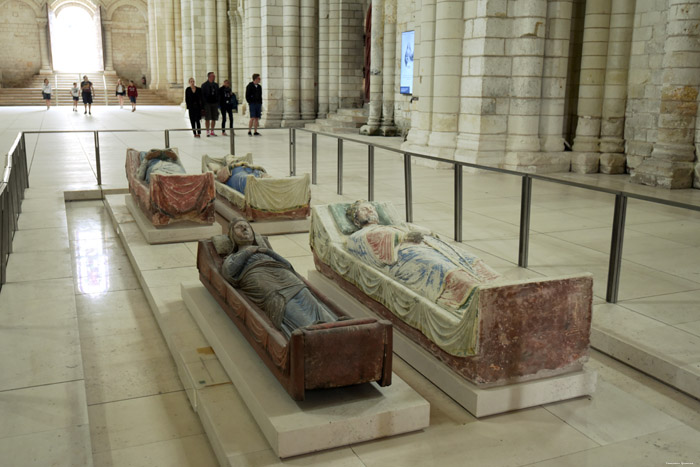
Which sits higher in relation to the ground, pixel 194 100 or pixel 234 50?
pixel 234 50

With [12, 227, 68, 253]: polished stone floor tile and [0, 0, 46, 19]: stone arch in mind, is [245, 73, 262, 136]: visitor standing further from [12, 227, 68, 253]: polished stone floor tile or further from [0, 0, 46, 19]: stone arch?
[0, 0, 46, 19]: stone arch

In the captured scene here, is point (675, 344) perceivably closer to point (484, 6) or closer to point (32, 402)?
point (32, 402)

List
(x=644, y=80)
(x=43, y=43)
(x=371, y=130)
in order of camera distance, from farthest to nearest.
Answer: (x=43, y=43) < (x=371, y=130) < (x=644, y=80)

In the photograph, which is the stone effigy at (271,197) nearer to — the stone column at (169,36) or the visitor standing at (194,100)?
the visitor standing at (194,100)

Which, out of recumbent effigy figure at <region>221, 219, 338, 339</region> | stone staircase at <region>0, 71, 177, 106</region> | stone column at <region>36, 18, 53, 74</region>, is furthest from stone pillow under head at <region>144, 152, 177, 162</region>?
stone column at <region>36, 18, 53, 74</region>

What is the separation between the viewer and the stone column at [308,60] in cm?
2003

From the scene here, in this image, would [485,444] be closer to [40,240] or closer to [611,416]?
[611,416]

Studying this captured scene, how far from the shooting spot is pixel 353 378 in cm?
354

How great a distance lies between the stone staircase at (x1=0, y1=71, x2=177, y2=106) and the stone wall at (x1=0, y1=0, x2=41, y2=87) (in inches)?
30.6

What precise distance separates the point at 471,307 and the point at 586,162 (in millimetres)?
8986

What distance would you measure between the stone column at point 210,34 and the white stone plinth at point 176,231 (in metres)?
20.5

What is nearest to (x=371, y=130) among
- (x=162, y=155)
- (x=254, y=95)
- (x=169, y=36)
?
(x=254, y=95)

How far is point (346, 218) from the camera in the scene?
5543 millimetres

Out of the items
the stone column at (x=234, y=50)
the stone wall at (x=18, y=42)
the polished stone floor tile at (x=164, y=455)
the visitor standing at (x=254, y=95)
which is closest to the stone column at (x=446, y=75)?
the visitor standing at (x=254, y=95)
